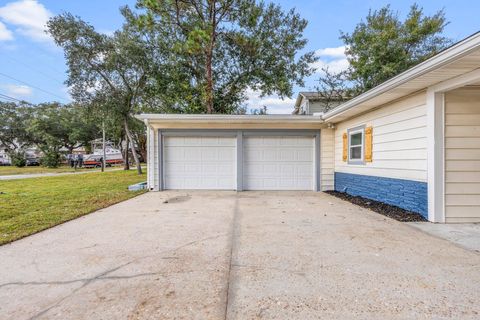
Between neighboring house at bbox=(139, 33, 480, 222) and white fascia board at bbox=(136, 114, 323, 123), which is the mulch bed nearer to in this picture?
neighboring house at bbox=(139, 33, 480, 222)

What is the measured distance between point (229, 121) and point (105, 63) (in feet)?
34.1

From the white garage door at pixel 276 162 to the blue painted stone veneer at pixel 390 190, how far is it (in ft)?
4.46

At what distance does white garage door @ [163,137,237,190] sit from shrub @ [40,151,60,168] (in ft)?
61.7

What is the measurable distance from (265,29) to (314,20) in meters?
2.73

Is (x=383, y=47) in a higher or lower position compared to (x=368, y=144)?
higher

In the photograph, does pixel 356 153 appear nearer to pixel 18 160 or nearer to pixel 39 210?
pixel 39 210

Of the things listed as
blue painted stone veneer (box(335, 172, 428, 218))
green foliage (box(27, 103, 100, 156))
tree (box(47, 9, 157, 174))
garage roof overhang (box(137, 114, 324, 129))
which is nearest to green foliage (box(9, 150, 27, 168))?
green foliage (box(27, 103, 100, 156))

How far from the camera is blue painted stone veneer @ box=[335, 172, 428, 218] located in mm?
4676

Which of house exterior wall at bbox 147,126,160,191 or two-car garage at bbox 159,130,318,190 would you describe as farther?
two-car garage at bbox 159,130,318,190

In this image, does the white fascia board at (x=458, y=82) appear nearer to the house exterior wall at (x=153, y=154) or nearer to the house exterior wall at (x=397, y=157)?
the house exterior wall at (x=397, y=157)

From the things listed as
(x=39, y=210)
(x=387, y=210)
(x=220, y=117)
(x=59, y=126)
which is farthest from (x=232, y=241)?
(x=59, y=126)

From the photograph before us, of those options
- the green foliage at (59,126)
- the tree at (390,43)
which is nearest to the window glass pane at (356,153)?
the tree at (390,43)

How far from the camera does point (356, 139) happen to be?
723 centimetres

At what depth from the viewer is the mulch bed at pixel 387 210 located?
459 centimetres
